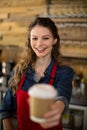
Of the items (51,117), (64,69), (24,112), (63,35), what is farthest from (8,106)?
(63,35)

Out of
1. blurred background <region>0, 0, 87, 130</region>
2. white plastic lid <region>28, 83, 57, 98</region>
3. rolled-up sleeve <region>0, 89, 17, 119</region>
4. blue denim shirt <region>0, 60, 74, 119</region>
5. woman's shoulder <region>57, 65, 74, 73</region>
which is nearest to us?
white plastic lid <region>28, 83, 57, 98</region>

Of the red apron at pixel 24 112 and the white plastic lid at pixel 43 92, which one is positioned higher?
the white plastic lid at pixel 43 92

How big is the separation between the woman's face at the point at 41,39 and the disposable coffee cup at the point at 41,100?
0.57 metres

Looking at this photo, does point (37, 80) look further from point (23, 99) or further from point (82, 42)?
point (82, 42)

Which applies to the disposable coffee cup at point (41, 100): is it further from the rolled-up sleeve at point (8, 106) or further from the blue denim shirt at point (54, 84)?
the rolled-up sleeve at point (8, 106)

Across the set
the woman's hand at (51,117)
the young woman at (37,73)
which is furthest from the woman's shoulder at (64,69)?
the woman's hand at (51,117)

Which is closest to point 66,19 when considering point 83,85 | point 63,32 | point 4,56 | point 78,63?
point 63,32

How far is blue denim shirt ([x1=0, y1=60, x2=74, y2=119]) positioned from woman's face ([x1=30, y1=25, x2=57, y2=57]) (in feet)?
0.47

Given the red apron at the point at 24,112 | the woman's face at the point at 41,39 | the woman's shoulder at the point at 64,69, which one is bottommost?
the red apron at the point at 24,112

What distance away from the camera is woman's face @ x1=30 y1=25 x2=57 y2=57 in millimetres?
1388

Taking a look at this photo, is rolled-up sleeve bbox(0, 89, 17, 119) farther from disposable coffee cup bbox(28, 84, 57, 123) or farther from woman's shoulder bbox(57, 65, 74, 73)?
disposable coffee cup bbox(28, 84, 57, 123)

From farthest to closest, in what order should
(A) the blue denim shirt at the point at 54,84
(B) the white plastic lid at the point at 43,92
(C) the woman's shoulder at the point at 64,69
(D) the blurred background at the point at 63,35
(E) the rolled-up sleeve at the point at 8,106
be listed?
(D) the blurred background at the point at 63,35, (E) the rolled-up sleeve at the point at 8,106, (C) the woman's shoulder at the point at 64,69, (A) the blue denim shirt at the point at 54,84, (B) the white plastic lid at the point at 43,92

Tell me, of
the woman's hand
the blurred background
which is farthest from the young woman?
the blurred background

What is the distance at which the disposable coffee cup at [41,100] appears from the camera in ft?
2.63
